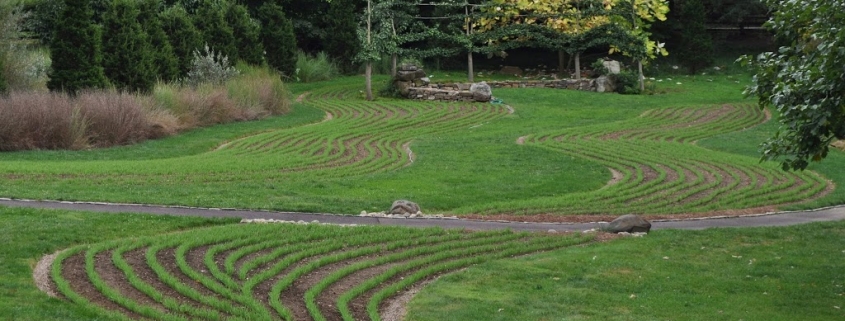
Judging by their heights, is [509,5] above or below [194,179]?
above

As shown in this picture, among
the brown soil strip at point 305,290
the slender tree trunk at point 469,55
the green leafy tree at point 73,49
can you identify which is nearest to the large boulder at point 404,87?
the slender tree trunk at point 469,55

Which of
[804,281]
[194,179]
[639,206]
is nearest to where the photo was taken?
[804,281]

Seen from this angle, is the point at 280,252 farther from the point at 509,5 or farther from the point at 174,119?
the point at 509,5

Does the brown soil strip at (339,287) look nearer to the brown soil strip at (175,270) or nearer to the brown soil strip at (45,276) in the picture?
the brown soil strip at (175,270)

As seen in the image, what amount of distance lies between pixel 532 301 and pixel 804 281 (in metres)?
4.36

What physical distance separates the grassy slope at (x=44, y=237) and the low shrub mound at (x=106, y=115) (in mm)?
10822

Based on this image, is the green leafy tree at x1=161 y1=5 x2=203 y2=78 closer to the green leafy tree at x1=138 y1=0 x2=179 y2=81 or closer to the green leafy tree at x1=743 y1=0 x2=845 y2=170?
the green leafy tree at x1=138 y1=0 x2=179 y2=81

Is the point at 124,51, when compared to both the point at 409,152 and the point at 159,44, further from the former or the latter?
the point at 409,152

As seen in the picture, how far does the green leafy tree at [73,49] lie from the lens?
33312 mm

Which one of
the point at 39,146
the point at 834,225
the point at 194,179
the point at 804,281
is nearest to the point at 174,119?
the point at 39,146

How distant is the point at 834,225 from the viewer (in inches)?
811

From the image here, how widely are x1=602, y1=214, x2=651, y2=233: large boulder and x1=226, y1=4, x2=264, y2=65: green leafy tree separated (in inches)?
1092

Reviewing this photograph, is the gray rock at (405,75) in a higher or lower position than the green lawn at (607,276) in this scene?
higher

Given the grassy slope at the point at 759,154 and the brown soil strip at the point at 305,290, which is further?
the grassy slope at the point at 759,154
